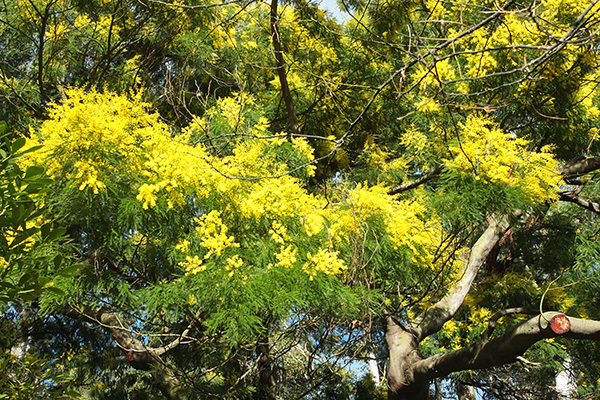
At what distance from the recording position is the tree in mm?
3496

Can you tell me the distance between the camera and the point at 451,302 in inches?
243

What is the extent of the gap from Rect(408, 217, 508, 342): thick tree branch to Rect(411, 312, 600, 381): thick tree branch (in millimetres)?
855

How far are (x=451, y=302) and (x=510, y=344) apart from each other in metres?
2.18

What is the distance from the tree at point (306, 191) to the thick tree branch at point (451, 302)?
0.02 m

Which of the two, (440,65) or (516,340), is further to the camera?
(440,65)

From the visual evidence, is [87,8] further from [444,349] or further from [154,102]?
[444,349]

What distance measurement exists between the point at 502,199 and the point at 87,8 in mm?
4977

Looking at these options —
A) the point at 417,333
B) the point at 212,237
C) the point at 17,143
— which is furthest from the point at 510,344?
the point at 17,143

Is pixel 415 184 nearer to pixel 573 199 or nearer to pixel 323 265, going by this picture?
pixel 573 199

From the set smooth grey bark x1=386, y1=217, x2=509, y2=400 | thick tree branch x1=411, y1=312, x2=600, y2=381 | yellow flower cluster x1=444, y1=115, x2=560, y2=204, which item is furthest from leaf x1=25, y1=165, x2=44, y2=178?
smooth grey bark x1=386, y1=217, x2=509, y2=400

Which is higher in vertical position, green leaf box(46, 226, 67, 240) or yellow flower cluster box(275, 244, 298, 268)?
yellow flower cluster box(275, 244, 298, 268)

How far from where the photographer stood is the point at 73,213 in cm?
371

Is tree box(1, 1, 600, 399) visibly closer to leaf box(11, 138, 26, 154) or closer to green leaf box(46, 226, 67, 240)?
green leaf box(46, 226, 67, 240)

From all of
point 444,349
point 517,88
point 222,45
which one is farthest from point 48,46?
point 444,349
